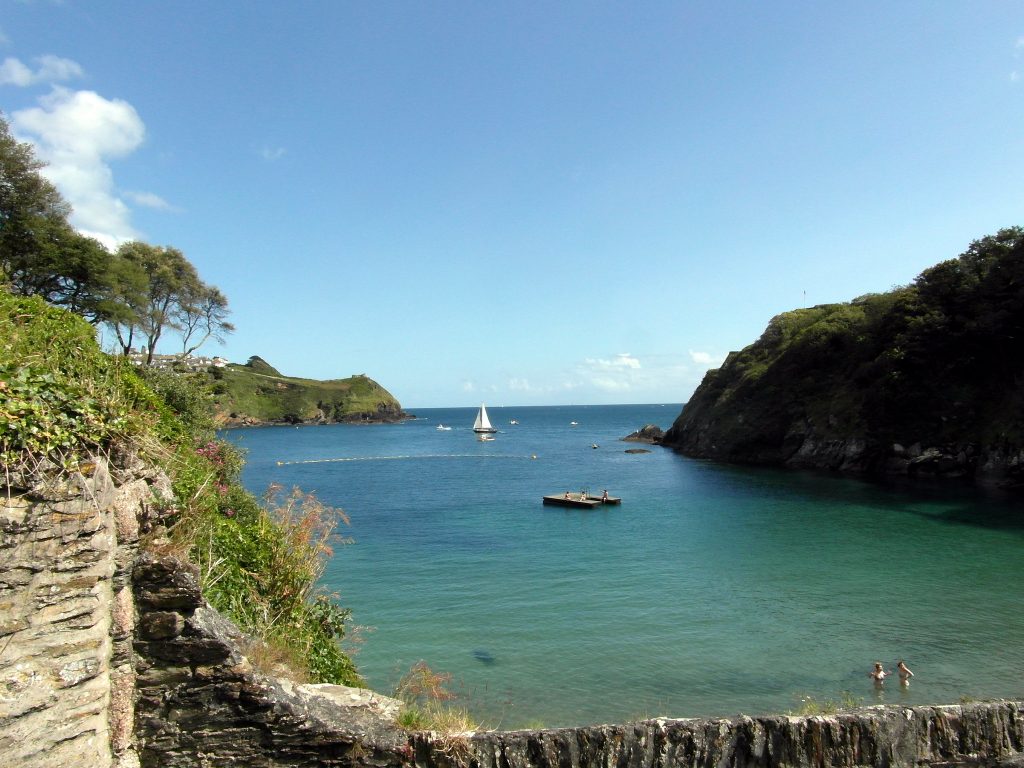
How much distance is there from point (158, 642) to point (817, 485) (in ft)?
165

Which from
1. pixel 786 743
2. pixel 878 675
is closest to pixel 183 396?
pixel 786 743

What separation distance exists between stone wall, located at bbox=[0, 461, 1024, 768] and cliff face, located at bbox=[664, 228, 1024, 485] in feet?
155

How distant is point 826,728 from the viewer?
5973 millimetres

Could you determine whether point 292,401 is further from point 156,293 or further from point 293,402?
point 156,293

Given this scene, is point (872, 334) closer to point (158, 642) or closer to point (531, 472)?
point (531, 472)

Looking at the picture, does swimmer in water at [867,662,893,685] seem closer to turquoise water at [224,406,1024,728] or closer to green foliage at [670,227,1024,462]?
turquoise water at [224,406,1024,728]

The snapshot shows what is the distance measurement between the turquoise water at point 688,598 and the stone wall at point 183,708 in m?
6.37

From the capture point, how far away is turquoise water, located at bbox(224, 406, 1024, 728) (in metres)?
13.2

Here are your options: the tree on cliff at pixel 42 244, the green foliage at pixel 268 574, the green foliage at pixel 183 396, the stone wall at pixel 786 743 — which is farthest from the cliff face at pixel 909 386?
the tree on cliff at pixel 42 244

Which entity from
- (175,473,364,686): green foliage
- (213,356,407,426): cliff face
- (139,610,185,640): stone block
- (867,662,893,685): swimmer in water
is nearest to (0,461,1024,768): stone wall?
(139,610,185,640): stone block

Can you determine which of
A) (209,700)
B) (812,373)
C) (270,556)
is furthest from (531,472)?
(209,700)

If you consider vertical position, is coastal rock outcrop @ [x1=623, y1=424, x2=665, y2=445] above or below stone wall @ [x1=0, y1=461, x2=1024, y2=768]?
below

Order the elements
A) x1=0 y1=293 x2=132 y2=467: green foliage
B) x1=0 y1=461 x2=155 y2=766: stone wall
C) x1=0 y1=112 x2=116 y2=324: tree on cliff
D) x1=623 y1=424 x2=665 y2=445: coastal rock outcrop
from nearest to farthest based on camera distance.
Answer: x1=0 y1=461 x2=155 y2=766: stone wall → x1=0 y1=293 x2=132 y2=467: green foliage → x1=0 y1=112 x2=116 y2=324: tree on cliff → x1=623 y1=424 x2=665 y2=445: coastal rock outcrop

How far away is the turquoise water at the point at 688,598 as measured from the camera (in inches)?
520
